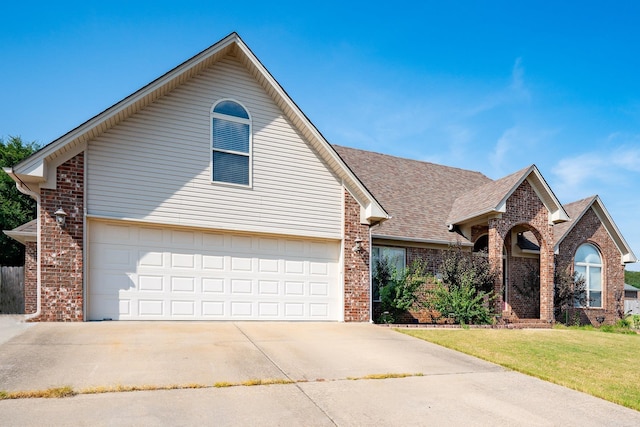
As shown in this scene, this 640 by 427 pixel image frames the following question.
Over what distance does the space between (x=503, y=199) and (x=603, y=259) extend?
26.8ft

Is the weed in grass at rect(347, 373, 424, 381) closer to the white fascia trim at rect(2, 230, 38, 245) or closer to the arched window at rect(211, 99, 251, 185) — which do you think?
the arched window at rect(211, 99, 251, 185)

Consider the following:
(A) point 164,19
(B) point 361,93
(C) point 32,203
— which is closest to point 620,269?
(B) point 361,93

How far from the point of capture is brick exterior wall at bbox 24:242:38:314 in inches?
623

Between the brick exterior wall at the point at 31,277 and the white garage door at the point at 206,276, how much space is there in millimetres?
7659

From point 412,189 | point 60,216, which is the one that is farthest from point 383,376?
point 412,189

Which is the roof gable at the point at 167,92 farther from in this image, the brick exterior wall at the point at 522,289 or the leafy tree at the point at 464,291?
the brick exterior wall at the point at 522,289

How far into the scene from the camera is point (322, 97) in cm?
1377

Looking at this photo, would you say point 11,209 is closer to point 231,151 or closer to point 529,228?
point 231,151

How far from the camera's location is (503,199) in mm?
15656

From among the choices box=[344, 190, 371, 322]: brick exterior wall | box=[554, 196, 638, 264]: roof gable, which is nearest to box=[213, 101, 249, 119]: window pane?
box=[344, 190, 371, 322]: brick exterior wall

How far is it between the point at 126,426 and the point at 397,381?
12.6 feet

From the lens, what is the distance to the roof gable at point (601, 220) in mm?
19139

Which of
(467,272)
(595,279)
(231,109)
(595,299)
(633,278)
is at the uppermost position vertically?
(231,109)

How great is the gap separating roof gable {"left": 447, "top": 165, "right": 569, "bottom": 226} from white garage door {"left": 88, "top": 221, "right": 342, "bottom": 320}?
6674mm
